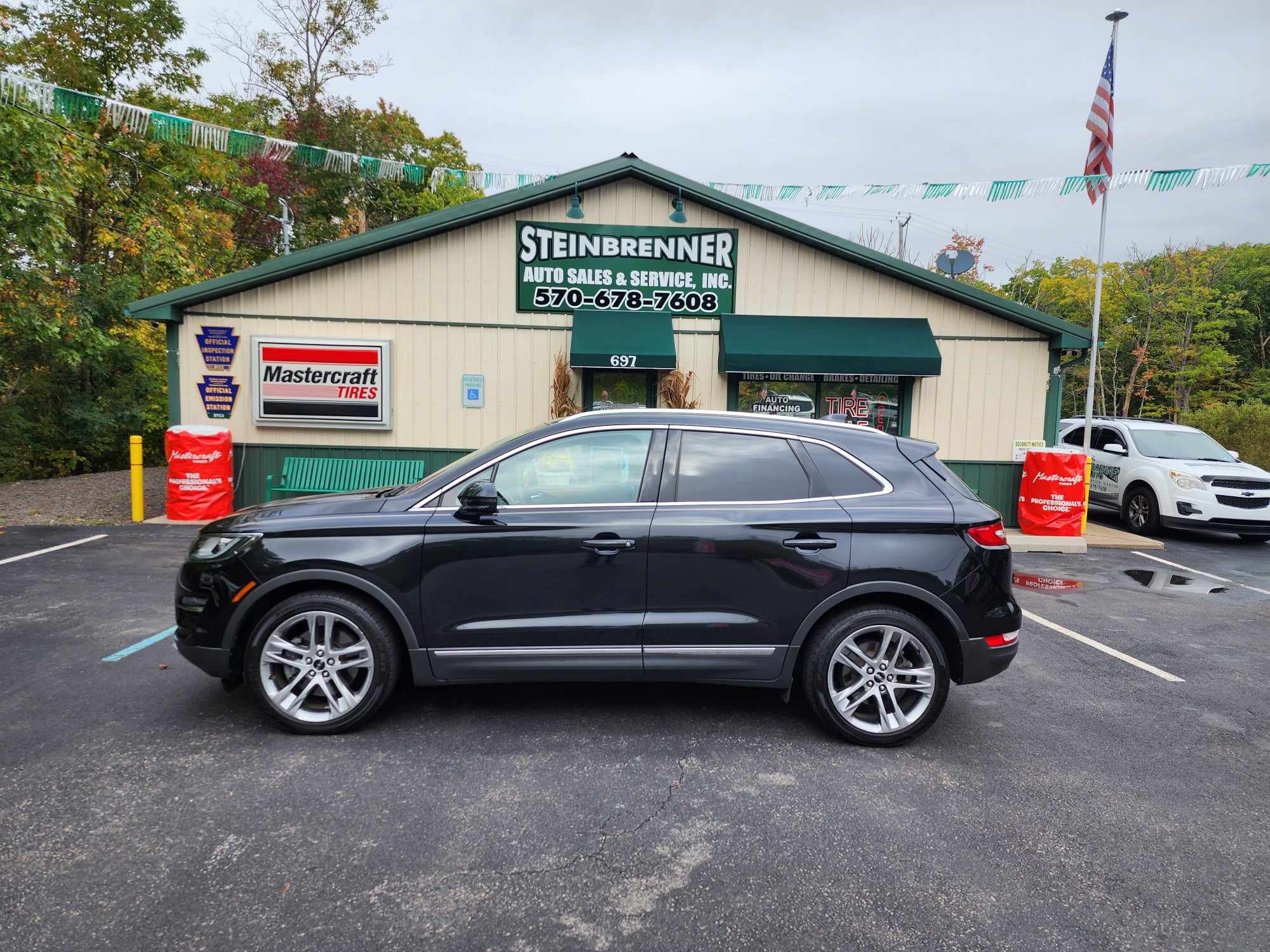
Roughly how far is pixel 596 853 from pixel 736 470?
6.50 feet

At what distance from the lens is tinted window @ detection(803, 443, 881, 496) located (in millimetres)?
3934

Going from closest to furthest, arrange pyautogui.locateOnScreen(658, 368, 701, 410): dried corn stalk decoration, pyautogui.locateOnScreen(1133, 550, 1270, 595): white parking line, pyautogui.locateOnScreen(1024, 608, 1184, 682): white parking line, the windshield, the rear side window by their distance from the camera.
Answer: the rear side window < pyautogui.locateOnScreen(1024, 608, 1184, 682): white parking line < pyautogui.locateOnScreen(1133, 550, 1270, 595): white parking line < pyautogui.locateOnScreen(658, 368, 701, 410): dried corn stalk decoration < the windshield

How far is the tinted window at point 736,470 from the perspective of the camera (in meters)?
3.91

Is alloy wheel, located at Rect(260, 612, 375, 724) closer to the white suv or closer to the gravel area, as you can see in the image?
the gravel area

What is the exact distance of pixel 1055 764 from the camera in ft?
12.3

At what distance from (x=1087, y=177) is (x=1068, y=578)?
6716 millimetres

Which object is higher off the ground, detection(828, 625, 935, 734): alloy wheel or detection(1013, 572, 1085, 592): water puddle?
detection(828, 625, 935, 734): alloy wheel

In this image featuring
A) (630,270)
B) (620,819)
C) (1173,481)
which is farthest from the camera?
(630,270)

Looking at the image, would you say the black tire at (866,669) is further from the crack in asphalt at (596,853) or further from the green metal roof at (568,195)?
the green metal roof at (568,195)

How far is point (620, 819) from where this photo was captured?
3.11 m

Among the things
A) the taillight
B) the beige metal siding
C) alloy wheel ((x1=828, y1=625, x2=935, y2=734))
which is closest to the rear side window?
the taillight

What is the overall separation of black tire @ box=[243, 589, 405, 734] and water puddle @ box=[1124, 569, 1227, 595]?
790 cm

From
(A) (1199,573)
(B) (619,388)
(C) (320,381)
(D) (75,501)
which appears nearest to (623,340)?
(B) (619,388)

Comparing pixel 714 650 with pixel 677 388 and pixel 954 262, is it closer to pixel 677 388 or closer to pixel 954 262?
pixel 677 388
